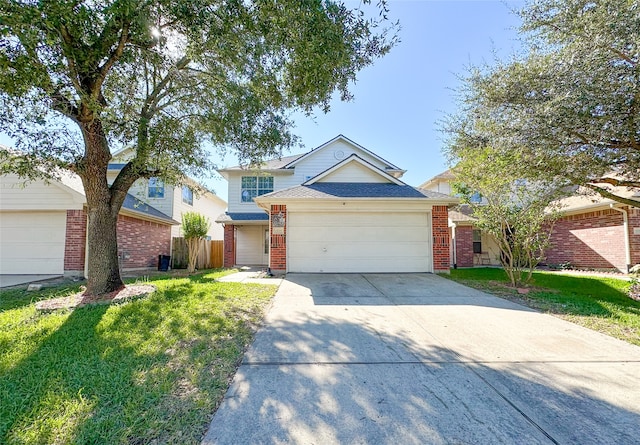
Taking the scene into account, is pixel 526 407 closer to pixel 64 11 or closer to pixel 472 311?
pixel 472 311

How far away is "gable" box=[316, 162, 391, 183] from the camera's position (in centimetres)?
1160

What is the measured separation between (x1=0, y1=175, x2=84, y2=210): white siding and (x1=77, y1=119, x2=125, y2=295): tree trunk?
4.88 m

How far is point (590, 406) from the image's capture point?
7.98ft

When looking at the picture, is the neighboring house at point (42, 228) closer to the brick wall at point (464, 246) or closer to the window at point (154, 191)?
the window at point (154, 191)

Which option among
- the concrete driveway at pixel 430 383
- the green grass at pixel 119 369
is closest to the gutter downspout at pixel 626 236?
the concrete driveway at pixel 430 383

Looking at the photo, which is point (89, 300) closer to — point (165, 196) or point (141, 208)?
point (141, 208)

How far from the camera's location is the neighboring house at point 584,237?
1075cm

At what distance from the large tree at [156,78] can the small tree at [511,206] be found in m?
3.96

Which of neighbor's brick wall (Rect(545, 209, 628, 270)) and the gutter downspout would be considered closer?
the gutter downspout

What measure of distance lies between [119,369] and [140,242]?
11906mm

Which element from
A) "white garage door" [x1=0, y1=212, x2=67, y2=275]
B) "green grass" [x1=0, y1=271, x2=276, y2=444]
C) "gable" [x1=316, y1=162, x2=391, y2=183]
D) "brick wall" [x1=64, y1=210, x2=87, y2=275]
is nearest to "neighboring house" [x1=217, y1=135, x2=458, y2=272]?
"gable" [x1=316, y1=162, x2=391, y2=183]

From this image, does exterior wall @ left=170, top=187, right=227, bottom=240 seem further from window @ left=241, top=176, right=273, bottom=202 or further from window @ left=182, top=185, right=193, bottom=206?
window @ left=241, top=176, right=273, bottom=202

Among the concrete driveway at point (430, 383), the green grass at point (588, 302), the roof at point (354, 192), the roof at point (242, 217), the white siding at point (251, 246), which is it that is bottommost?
the concrete driveway at point (430, 383)

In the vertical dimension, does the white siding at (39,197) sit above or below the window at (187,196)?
below
